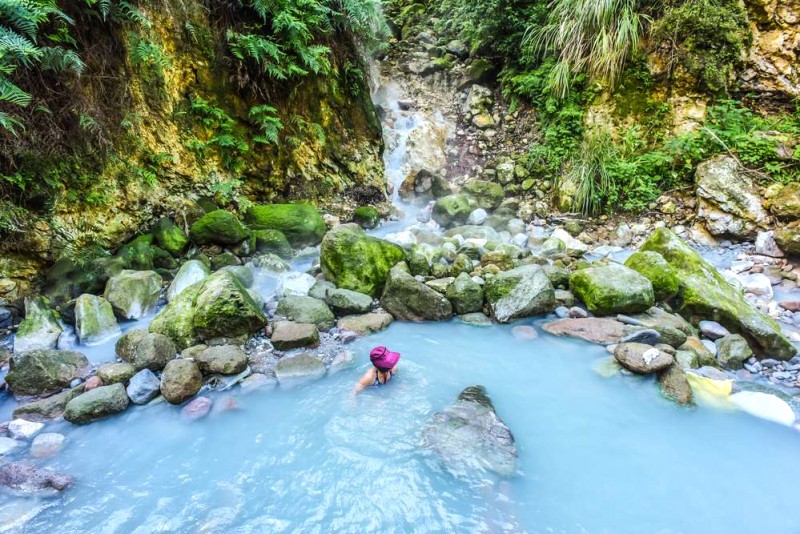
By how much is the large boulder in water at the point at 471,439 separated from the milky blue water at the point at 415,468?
90 mm

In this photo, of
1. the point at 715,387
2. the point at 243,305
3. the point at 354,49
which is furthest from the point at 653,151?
the point at 243,305

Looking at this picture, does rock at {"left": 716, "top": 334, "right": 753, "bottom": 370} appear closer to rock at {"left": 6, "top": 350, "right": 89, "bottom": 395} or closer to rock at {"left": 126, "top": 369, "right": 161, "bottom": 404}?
rock at {"left": 126, "top": 369, "right": 161, "bottom": 404}

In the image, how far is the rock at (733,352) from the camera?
11.1ft

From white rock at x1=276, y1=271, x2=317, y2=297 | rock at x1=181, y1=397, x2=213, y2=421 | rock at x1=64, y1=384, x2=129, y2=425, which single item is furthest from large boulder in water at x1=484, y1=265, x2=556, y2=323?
rock at x1=64, y1=384, x2=129, y2=425

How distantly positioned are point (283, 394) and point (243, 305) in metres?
1.06

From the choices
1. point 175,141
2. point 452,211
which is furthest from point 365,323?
point 175,141

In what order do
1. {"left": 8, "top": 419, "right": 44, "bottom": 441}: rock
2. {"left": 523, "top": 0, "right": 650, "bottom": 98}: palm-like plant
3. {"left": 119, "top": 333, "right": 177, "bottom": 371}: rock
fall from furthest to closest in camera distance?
{"left": 523, "top": 0, "right": 650, "bottom": 98}: palm-like plant, {"left": 119, "top": 333, "right": 177, "bottom": 371}: rock, {"left": 8, "top": 419, "right": 44, "bottom": 441}: rock

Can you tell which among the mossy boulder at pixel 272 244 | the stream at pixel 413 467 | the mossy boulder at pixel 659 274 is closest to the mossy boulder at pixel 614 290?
the mossy boulder at pixel 659 274

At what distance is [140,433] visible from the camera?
2.77m

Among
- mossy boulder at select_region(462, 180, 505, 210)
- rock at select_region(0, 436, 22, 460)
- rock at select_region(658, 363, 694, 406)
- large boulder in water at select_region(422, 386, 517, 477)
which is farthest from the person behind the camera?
mossy boulder at select_region(462, 180, 505, 210)

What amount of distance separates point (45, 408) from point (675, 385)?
5.01 m

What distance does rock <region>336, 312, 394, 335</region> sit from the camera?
413cm

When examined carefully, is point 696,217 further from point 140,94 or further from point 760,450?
point 140,94

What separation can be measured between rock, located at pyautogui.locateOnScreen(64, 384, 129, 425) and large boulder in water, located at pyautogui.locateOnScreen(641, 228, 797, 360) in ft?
18.2
